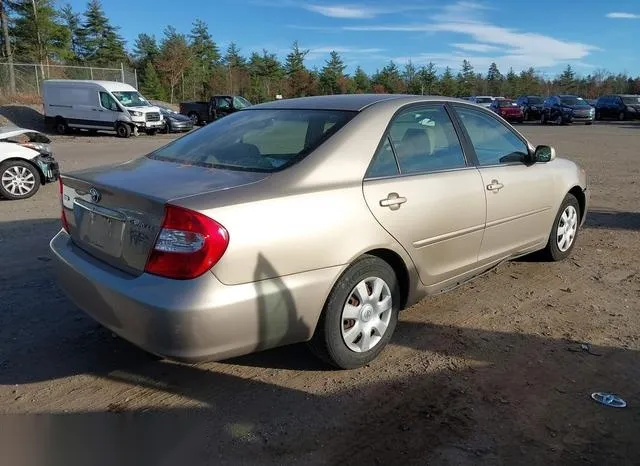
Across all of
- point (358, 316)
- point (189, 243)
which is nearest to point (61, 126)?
point (358, 316)

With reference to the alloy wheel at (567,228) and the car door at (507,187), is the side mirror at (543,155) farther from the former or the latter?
the alloy wheel at (567,228)

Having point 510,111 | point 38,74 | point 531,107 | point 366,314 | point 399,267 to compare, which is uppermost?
point 38,74

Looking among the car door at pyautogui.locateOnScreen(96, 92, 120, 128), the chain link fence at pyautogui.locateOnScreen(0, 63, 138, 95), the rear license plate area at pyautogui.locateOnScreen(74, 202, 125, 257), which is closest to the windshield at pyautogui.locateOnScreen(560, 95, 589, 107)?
the car door at pyautogui.locateOnScreen(96, 92, 120, 128)

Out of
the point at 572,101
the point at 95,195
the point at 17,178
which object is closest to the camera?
the point at 95,195

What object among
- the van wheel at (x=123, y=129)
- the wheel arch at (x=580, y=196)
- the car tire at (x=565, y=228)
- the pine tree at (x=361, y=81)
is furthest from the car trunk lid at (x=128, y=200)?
the pine tree at (x=361, y=81)

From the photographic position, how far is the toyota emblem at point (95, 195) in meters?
3.08

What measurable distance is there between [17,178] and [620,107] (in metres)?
37.1

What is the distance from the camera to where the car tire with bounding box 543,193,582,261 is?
5199 millimetres

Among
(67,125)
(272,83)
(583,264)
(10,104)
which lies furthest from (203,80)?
(583,264)

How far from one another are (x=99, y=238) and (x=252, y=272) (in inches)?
38.2

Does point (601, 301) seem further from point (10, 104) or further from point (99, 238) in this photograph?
point (10, 104)

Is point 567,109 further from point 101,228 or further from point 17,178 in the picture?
point 101,228

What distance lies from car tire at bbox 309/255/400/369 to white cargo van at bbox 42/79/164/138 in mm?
23412

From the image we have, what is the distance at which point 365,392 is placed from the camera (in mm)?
3137
